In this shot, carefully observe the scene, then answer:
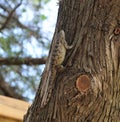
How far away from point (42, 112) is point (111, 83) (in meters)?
0.25

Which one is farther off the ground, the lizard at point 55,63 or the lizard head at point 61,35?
the lizard head at point 61,35

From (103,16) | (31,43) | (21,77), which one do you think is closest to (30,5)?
(31,43)

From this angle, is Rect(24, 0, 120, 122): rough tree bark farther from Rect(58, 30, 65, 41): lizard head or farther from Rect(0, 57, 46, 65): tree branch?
Rect(0, 57, 46, 65): tree branch

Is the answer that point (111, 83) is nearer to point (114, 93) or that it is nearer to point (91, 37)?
point (114, 93)

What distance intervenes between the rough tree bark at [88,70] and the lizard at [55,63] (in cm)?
2

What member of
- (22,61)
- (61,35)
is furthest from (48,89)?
(22,61)

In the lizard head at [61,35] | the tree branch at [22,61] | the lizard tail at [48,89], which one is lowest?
the lizard tail at [48,89]

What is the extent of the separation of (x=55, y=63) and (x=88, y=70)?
0.38 ft

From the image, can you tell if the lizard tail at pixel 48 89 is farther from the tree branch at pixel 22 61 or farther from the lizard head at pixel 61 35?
the tree branch at pixel 22 61

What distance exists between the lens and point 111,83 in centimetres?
115

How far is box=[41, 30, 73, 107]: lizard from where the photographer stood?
1.14m

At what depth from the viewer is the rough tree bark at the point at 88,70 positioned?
108 cm

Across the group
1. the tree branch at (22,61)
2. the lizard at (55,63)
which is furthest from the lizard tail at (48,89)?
the tree branch at (22,61)

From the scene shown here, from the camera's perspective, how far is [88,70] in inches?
43.8
